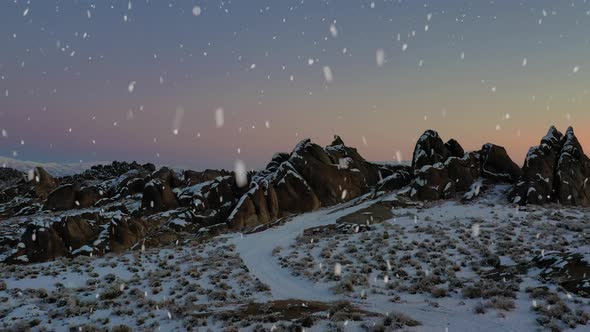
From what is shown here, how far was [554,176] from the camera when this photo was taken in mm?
45031

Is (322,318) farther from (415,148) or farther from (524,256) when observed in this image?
(415,148)

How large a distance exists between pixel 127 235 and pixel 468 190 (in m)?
40.1

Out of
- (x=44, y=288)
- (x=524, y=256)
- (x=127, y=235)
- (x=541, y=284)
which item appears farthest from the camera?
(x=127, y=235)

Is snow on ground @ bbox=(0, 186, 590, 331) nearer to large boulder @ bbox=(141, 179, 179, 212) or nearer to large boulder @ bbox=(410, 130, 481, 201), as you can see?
large boulder @ bbox=(410, 130, 481, 201)

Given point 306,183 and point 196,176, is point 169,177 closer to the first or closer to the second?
point 196,176

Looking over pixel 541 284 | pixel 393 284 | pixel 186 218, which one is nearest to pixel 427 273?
pixel 393 284

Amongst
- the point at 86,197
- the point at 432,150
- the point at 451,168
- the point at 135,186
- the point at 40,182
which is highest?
the point at 40,182

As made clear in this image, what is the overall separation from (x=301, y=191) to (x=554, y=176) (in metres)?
30.4

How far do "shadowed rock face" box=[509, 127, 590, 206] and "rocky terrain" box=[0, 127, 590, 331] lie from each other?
0.68 feet

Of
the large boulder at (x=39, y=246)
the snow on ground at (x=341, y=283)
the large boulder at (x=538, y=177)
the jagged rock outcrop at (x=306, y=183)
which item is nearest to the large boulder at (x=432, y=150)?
the jagged rock outcrop at (x=306, y=183)

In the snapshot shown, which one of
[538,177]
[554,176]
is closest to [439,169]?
[538,177]

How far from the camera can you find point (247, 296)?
61.9 ft

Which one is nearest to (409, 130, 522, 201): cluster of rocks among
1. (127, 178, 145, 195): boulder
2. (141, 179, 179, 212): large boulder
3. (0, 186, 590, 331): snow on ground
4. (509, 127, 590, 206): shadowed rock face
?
(509, 127, 590, 206): shadowed rock face

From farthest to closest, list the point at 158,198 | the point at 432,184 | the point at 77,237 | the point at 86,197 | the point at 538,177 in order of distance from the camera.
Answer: the point at 86,197
the point at 158,198
the point at 432,184
the point at 538,177
the point at 77,237
